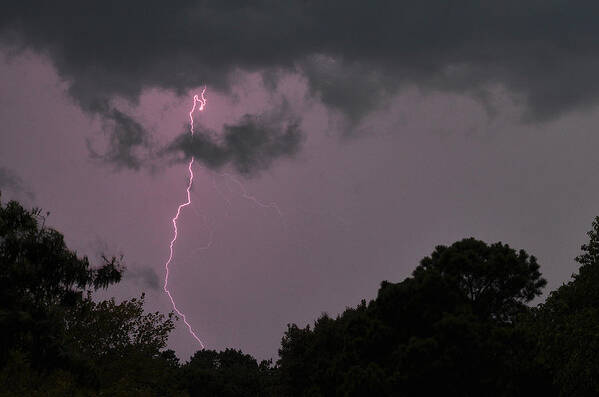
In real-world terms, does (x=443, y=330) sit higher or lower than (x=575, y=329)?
higher

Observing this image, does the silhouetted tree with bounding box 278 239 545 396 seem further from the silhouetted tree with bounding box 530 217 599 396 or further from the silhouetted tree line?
the silhouetted tree with bounding box 530 217 599 396

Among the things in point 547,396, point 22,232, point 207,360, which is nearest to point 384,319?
point 547,396

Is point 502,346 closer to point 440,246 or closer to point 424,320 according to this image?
point 424,320

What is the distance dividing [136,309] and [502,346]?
20.0m

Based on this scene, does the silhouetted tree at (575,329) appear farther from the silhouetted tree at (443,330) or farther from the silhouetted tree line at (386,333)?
the silhouetted tree at (443,330)

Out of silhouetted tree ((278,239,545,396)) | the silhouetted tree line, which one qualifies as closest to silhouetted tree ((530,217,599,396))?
the silhouetted tree line

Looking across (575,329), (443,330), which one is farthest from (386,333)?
(575,329)

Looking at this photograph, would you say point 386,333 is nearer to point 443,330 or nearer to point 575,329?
point 443,330

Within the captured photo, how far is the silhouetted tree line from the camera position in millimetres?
25453

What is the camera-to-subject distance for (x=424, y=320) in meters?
39.1

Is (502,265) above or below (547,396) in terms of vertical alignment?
above

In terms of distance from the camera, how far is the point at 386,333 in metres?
39.2

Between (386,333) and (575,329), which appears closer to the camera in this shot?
(575,329)

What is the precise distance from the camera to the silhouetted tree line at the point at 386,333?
25453mm
